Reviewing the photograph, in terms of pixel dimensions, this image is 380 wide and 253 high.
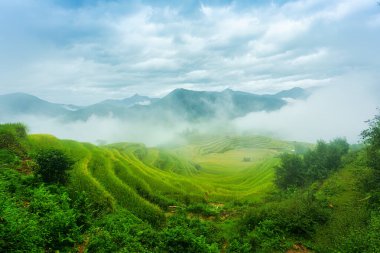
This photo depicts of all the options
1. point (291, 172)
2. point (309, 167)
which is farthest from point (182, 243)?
point (309, 167)

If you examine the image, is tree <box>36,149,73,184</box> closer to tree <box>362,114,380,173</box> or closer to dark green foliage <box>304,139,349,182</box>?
tree <box>362,114,380,173</box>

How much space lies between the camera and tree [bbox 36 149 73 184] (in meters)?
24.1

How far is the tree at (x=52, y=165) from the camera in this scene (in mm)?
24141

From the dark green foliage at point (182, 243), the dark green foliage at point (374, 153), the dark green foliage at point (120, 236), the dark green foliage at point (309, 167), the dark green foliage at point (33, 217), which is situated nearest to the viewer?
the dark green foliage at point (33, 217)

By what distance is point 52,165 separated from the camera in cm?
2447

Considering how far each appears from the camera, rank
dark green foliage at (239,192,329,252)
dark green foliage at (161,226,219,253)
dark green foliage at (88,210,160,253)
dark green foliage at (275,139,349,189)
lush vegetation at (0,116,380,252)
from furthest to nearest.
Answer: dark green foliage at (275,139,349,189) < dark green foliage at (239,192,329,252) < dark green foliage at (161,226,219,253) < dark green foliage at (88,210,160,253) < lush vegetation at (0,116,380,252)

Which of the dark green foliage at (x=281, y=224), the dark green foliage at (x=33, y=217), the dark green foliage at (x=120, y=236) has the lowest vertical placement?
the dark green foliage at (x=281, y=224)

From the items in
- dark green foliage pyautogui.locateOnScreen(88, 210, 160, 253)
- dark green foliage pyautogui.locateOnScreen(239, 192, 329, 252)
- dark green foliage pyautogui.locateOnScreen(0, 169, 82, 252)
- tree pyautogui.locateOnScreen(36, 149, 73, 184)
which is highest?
tree pyautogui.locateOnScreen(36, 149, 73, 184)

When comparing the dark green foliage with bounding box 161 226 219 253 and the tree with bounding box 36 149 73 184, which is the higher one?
the tree with bounding box 36 149 73 184

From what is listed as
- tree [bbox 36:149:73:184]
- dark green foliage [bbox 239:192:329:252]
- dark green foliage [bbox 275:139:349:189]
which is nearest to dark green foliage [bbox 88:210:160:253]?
tree [bbox 36:149:73:184]

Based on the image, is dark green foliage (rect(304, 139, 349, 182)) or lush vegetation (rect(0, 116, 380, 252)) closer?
lush vegetation (rect(0, 116, 380, 252))

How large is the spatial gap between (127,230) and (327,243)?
15.8 meters

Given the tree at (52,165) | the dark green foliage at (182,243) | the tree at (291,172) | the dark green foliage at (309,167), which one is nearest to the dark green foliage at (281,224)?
the dark green foliage at (182,243)

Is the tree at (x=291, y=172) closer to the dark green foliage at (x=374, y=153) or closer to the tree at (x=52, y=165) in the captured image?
the dark green foliage at (x=374, y=153)
